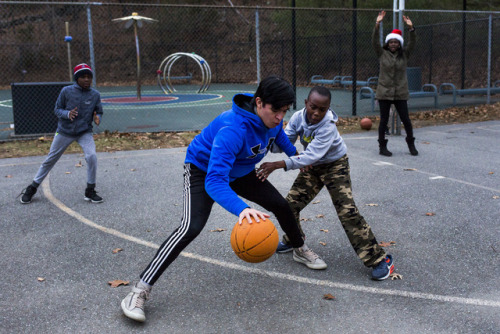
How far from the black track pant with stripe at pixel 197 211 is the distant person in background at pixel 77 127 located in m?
3.16

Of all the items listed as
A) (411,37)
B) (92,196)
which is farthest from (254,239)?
(411,37)

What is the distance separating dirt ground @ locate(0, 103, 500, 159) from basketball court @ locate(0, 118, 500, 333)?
8.03 ft

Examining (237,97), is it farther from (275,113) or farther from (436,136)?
(436,136)

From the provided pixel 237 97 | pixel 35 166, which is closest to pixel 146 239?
pixel 237 97

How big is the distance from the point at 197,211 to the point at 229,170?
45 cm

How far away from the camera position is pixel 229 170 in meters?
3.39

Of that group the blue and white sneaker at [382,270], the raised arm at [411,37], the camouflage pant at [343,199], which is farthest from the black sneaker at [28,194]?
the raised arm at [411,37]

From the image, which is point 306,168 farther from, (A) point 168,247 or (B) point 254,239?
(A) point 168,247

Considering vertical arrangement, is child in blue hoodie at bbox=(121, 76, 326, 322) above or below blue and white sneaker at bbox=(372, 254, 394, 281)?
above

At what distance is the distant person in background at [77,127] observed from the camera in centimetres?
670

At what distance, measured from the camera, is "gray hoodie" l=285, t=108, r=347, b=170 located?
4.25 metres

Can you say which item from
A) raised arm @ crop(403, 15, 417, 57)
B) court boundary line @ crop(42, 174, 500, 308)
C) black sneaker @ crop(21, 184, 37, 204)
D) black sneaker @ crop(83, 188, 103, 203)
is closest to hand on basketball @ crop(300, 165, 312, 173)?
court boundary line @ crop(42, 174, 500, 308)

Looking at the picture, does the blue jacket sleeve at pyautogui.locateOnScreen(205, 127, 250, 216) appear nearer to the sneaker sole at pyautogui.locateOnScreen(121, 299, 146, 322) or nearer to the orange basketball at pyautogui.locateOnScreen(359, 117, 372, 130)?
the sneaker sole at pyautogui.locateOnScreen(121, 299, 146, 322)

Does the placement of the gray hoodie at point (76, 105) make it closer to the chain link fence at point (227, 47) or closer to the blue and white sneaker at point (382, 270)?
the blue and white sneaker at point (382, 270)
